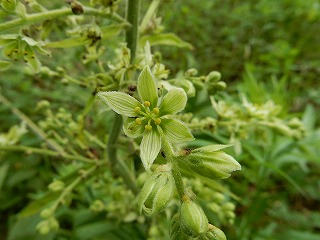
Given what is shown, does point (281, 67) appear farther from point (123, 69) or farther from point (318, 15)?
point (123, 69)

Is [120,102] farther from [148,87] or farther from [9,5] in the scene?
[9,5]

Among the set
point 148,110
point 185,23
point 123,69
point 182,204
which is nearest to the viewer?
point 182,204

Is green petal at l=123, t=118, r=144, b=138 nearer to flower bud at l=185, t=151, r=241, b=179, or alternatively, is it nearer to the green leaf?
flower bud at l=185, t=151, r=241, b=179

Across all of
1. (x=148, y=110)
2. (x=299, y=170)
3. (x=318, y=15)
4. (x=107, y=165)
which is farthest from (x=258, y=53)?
(x=148, y=110)

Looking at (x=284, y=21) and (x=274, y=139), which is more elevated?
(x=284, y=21)

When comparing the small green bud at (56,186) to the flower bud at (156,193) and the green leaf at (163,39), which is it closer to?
the green leaf at (163,39)

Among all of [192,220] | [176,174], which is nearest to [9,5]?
[176,174]

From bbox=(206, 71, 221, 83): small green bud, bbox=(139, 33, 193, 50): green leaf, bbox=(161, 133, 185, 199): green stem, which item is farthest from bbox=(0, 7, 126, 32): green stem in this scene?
bbox=(161, 133, 185, 199): green stem
